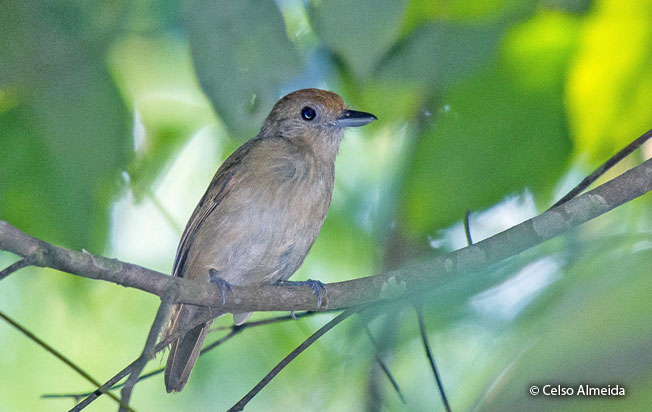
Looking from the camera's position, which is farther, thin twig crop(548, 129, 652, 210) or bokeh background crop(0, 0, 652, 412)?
thin twig crop(548, 129, 652, 210)

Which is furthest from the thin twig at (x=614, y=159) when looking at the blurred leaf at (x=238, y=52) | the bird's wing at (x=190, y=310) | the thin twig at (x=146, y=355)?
the bird's wing at (x=190, y=310)

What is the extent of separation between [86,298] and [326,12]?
5.62 feet

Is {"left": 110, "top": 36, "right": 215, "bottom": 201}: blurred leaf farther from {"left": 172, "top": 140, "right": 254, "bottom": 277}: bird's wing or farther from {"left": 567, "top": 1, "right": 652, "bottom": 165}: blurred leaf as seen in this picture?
{"left": 567, "top": 1, "right": 652, "bottom": 165}: blurred leaf

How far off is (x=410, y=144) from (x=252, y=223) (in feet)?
3.27

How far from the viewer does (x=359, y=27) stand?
2881mm

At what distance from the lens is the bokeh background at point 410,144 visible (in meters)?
2.75

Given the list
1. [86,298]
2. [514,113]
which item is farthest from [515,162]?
[86,298]

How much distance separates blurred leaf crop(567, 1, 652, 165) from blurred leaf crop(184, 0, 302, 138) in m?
1.37

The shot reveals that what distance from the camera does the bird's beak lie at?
395 centimetres

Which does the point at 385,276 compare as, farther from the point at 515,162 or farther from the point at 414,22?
the point at 414,22

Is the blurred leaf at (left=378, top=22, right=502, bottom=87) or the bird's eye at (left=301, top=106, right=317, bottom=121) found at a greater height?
the bird's eye at (left=301, top=106, right=317, bottom=121)

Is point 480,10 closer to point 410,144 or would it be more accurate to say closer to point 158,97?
point 410,144

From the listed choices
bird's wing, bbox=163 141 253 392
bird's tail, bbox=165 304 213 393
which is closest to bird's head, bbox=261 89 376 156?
bird's wing, bbox=163 141 253 392

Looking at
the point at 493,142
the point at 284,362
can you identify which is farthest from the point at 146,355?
the point at 493,142
